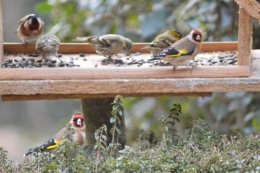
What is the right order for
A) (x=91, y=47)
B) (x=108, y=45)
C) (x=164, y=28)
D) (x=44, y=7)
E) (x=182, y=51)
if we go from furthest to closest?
(x=44, y=7) → (x=164, y=28) → (x=91, y=47) → (x=108, y=45) → (x=182, y=51)

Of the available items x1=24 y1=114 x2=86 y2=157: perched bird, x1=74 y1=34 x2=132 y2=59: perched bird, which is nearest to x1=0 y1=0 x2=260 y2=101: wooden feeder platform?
x1=24 y1=114 x2=86 y2=157: perched bird

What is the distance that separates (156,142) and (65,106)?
5.04 metres

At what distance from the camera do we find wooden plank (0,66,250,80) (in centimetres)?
394

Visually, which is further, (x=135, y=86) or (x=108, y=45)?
(x=108, y=45)

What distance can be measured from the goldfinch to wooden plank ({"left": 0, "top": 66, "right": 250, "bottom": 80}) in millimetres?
483

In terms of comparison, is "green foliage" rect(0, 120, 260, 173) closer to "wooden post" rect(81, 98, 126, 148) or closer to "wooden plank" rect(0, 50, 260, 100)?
"wooden plank" rect(0, 50, 260, 100)

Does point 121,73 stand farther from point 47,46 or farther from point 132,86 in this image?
point 47,46

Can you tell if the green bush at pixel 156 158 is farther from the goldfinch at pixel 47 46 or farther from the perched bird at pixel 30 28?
the perched bird at pixel 30 28

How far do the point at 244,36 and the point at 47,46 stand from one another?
143cm

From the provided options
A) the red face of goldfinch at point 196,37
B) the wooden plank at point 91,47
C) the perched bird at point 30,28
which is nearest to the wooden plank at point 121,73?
the red face of goldfinch at point 196,37

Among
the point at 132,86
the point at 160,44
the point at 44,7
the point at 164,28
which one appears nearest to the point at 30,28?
the point at 160,44

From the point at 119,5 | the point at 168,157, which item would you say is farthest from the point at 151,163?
the point at 119,5

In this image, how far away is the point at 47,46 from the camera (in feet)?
14.6

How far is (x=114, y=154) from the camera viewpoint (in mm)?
3834
